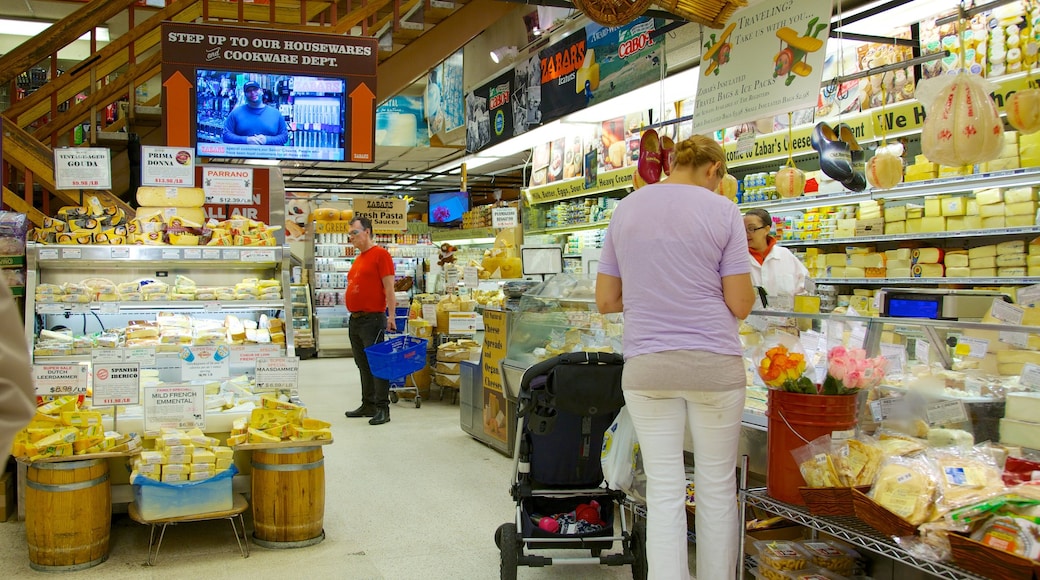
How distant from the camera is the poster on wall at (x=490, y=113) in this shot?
897 centimetres

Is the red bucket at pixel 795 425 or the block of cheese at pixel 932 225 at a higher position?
the block of cheese at pixel 932 225

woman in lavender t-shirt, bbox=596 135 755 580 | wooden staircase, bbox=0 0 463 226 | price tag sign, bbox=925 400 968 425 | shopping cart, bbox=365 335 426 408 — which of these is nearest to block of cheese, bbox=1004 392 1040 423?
price tag sign, bbox=925 400 968 425

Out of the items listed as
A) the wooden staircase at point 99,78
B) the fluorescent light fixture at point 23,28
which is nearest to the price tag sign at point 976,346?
the wooden staircase at point 99,78

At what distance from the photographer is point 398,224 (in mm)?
12836

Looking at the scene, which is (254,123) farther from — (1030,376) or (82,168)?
(1030,376)

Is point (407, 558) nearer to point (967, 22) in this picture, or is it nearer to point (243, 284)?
point (243, 284)

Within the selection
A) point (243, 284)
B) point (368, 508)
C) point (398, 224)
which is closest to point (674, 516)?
point (368, 508)

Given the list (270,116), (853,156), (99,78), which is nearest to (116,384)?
(270,116)

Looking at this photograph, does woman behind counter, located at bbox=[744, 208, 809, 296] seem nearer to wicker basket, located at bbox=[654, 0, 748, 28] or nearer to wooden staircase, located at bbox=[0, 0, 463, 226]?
wicker basket, located at bbox=[654, 0, 748, 28]

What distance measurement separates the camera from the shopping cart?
7.49 meters

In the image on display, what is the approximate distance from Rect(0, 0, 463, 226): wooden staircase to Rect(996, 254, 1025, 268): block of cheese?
19.3 ft

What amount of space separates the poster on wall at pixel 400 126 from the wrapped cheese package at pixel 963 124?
8.43 m

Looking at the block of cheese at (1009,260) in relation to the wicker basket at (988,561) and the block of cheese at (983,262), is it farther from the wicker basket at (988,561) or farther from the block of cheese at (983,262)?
the wicker basket at (988,561)

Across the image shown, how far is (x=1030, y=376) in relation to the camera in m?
2.57
